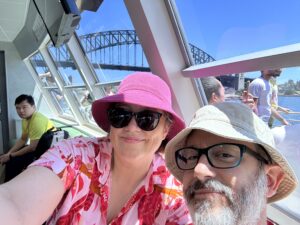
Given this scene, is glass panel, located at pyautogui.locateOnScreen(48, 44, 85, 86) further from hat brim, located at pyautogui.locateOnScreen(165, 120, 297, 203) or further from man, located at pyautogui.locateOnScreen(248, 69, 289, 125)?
hat brim, located at pyautogui.locateOnScreen(165, 120, 297, 203)

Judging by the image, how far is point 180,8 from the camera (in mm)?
2477

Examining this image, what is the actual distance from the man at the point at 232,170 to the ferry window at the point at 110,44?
210 centimetres

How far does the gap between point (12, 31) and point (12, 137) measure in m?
2.43

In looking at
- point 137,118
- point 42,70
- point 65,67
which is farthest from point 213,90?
point 42,70

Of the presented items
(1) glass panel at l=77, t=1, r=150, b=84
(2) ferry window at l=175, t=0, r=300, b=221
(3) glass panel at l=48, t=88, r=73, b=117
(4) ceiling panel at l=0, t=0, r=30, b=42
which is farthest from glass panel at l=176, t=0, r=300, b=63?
(3) glass panel at l=48, t=88, r=73, b=117

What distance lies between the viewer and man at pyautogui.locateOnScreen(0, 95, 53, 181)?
363 cm

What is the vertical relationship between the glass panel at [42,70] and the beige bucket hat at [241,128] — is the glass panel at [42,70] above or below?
above

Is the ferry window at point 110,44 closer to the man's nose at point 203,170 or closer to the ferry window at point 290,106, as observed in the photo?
the ferry window at point 290,106

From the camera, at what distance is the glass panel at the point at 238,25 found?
1665 mm

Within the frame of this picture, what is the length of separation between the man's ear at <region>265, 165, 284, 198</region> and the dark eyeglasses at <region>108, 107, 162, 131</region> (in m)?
0.51

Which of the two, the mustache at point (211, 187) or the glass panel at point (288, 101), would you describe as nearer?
the mustache at point (211, 187)

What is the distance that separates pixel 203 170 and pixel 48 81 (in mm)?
7636

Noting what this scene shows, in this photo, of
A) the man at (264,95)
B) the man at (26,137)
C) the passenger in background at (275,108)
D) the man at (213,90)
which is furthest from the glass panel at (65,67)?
the passenger in background at (275,108)

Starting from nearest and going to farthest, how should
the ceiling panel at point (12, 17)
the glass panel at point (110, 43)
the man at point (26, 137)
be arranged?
the glass panel at point (110, 43) < the man at point (26, 137) < the ceiling panel at point (12, 17)
